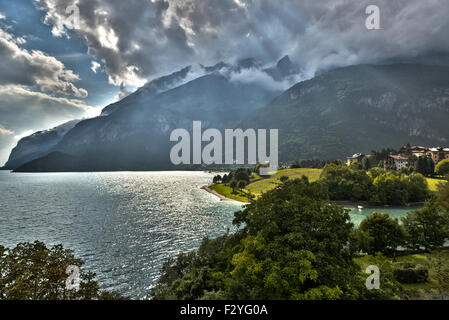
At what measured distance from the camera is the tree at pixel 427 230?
3334 cm

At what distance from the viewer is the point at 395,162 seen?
141125 mm

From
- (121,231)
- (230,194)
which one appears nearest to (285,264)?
(121,231)

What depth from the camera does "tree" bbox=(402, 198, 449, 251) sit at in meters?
33.3

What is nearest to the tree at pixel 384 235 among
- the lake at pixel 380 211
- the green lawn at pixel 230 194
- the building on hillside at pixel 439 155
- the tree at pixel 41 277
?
the lake at pixel 380 211

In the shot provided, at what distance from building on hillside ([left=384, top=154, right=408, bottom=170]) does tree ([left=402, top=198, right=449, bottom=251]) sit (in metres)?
123

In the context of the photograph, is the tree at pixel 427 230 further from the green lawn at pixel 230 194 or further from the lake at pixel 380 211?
the green lawn at pixel 230 194

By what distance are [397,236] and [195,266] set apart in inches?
1215

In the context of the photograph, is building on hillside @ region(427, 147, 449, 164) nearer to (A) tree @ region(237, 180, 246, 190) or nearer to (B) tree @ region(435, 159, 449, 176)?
(B) tree @ region(435, 159, 449, 176)

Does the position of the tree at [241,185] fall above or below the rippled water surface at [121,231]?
above

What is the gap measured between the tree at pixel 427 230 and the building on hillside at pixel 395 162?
122710 millimetres
